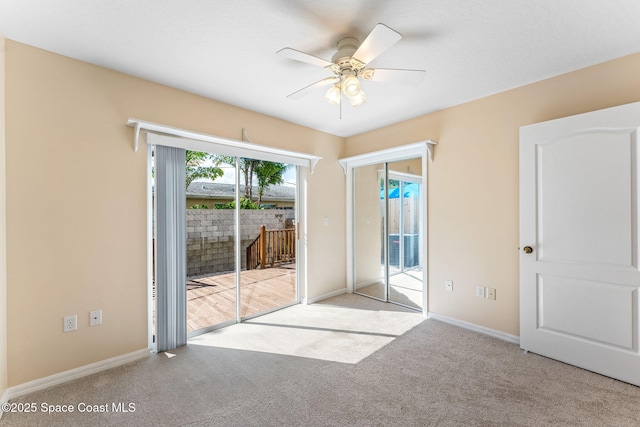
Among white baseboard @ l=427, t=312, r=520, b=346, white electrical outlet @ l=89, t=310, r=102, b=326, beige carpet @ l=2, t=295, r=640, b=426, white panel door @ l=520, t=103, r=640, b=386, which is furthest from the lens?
white baseboard @ l=427, t=312, r=520, b=346

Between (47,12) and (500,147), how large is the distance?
3.72 metres

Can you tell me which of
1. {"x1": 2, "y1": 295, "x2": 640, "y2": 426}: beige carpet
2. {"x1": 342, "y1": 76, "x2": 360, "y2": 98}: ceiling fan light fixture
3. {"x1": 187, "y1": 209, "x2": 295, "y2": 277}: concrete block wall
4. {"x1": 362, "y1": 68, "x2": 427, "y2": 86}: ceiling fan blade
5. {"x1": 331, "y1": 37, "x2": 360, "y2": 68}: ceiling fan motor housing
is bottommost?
{"x1": 2, "y1": 295, "x2": 640, "y2": 426}: beige carpet

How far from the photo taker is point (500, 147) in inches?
114

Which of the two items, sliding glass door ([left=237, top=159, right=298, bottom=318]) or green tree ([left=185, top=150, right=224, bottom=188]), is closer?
green tree ([left=185, top=150, right=224, bottom=188])

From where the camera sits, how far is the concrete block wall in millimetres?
3027

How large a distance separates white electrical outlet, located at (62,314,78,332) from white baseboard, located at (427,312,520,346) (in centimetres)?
349

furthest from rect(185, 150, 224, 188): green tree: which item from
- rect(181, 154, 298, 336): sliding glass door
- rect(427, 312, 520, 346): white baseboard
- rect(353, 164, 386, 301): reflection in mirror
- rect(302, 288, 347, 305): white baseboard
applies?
rect(427, 312, 520, 346): white baseboard

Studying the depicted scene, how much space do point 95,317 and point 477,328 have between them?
11.9ft

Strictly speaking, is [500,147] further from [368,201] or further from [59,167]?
[59,167]

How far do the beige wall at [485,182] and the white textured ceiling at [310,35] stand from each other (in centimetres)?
19

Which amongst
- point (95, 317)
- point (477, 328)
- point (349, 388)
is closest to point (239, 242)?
point (95, 317)

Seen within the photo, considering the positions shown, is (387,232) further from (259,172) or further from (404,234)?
(259,172)

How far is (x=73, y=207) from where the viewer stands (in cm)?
223

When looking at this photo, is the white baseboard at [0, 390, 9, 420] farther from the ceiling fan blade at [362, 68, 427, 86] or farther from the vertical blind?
the ceiling fan blade at [362, 68, 427, 86]
